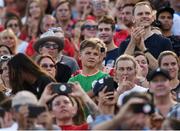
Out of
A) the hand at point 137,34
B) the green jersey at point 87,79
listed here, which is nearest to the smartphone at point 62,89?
the green jersey at point 87,79

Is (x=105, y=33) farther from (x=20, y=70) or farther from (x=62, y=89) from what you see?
(x=62, y=89)

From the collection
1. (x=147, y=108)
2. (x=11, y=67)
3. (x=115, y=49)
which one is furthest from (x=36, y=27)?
(x=147, y=108)

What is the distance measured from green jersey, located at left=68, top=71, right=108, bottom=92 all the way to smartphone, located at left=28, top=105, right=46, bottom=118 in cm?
347

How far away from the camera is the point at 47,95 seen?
14617 millimetres

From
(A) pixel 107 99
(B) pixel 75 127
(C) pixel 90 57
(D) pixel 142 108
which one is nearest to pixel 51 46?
(C) pixel 90 57

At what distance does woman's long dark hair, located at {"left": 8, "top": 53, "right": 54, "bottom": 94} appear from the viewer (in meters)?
15.6

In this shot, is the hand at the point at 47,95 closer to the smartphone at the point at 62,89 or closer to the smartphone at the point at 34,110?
the smartphone at the point at 62,89

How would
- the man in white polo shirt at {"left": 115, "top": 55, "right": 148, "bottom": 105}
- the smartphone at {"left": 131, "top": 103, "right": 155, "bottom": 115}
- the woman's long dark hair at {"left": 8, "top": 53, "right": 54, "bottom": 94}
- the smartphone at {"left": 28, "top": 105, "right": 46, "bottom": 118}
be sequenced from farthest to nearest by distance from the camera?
the man in white polo shirt at {"left": 115, "top": 55, "right": 148, "bottom": 105} → the woman's long dark hair at {"left": 8, "top": 53, "right": 54, "bottom": 94} → the smartphone at {"left": 28, "top": 105, "right": 46, "bottom": 118} → the smartphone at {"left": 131, "top": 103, "right": 155, "bottom": 115}

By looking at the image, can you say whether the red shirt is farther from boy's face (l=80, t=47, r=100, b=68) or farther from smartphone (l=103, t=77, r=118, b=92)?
boy's face (l=80, t=47, r=100, b=68)

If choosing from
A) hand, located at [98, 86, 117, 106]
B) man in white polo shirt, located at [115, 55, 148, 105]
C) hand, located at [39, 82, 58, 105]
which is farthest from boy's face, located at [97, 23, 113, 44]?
hand, located at [39, 82, 58, 105]

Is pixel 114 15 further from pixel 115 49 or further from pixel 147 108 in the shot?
pixel 147 108

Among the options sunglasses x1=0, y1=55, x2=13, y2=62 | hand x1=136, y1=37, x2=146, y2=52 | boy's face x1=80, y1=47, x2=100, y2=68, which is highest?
sunglasses x1=0, y1=55, x2=13, y2=62

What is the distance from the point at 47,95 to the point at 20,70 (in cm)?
124

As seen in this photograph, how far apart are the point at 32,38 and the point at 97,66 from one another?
542cm
